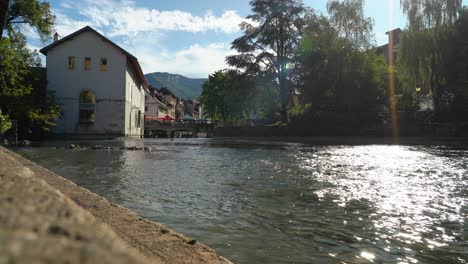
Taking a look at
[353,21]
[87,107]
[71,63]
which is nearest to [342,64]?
[353,21]

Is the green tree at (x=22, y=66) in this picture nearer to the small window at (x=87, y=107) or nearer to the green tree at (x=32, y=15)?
the green tree at (x=32, y=15)

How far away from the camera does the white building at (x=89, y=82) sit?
42.0m

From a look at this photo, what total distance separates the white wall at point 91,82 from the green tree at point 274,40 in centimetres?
1291

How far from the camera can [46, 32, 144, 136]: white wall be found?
42000 millimetres

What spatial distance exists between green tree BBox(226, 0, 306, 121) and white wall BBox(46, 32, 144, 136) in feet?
42.4

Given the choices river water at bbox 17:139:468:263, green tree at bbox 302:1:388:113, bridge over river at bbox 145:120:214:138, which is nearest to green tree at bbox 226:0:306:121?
green tree at bbox 302:1:388:113

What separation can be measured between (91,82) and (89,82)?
0.20 meters

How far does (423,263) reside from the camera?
3.72 meters

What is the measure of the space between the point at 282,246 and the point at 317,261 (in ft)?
1.72

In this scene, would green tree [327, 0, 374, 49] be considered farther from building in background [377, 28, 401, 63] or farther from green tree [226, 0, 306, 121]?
building in background [377, 28, 401, 63]

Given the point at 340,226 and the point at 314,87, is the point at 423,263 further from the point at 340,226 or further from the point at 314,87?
the point at 314,87

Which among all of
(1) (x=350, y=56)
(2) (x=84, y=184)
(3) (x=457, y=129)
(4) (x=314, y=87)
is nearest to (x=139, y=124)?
(4) (x=314, y=87)

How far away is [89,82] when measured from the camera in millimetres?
42844

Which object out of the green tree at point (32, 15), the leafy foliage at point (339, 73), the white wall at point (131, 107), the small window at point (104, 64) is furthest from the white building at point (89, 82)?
the leafy foliage at point (339, 73)
